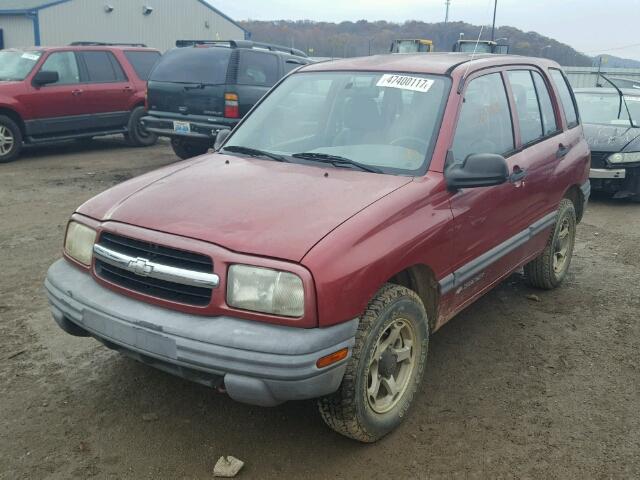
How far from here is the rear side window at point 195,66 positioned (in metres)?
9.20

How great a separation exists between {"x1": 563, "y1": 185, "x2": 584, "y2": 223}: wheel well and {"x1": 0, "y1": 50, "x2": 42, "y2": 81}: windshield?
8.80m

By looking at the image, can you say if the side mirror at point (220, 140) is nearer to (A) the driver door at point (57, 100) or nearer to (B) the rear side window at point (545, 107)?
(B) the rear side window at point (545, 107)

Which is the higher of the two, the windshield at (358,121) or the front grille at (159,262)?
the windshield at (358,121)

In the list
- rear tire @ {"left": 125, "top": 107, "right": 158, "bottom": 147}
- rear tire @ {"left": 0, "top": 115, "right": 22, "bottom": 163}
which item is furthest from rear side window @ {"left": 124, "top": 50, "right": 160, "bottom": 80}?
rear tire @ {"left": 0, "top": 115, "right": 22, "bottom": 163}

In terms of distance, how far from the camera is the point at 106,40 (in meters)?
26.3

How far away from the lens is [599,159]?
27.1ft

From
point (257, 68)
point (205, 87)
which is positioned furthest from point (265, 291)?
point (257, 68)

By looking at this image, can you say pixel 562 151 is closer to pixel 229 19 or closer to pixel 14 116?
pixel 14 116

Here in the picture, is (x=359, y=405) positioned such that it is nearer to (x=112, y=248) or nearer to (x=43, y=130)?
(x=112, y=248)

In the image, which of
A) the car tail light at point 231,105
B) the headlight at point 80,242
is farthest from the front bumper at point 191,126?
the headlight at point 80,242

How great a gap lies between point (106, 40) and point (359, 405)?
27036 millimetres

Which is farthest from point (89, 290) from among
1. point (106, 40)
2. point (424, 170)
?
point (106, 40)

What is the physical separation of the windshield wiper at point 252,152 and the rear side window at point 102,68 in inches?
319

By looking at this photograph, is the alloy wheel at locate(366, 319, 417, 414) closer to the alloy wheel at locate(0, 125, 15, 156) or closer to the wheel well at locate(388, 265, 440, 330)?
the wheel well at locate(388, 265, 440, 330)
